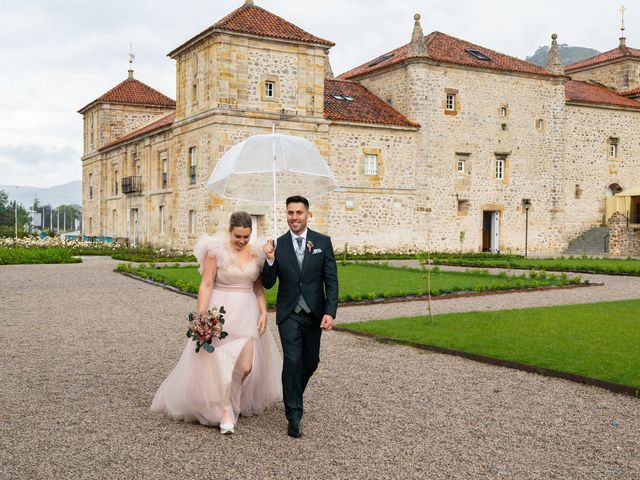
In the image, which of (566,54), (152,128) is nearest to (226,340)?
(152,128)

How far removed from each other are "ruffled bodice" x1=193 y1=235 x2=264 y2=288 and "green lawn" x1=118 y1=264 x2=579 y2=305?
7.44 meters

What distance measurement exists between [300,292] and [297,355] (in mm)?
514

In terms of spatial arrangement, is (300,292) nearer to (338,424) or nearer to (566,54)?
(338,424)

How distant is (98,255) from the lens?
111 ft

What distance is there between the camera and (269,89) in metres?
31.9

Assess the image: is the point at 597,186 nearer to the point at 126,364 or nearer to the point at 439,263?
the point at 439,263

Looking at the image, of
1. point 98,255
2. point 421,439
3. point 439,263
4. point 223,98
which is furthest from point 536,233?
point 421,439

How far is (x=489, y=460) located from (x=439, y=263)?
22031 millimetres

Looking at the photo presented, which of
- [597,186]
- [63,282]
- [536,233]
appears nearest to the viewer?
[63,282]

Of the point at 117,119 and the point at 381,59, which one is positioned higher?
the point at 381,59

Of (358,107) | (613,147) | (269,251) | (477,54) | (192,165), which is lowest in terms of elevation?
(269,251)

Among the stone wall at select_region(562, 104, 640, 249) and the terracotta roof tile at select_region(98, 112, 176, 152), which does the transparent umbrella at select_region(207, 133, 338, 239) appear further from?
the stone wall at select_region(562, 104, 640, 249)

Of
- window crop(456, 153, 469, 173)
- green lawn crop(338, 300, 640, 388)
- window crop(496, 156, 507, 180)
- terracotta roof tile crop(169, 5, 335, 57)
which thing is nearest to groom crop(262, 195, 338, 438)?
green lawn crop(338, 300, 640, 388)

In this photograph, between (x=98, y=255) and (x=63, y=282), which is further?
(x=98, y=255)
